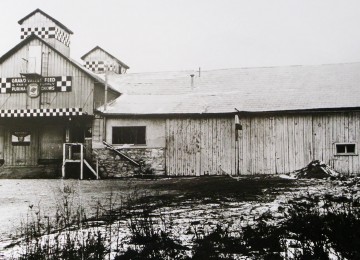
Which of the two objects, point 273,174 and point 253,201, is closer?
point 253,201

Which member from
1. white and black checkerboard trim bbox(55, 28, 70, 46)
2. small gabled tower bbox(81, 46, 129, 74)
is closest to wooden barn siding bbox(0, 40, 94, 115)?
white and black checkerboard trim bbox(55, 28, 70, 46)

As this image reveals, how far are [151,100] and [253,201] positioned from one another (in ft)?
44.3

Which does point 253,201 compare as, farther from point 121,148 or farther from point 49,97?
point 49,97

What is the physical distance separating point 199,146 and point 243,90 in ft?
13.4

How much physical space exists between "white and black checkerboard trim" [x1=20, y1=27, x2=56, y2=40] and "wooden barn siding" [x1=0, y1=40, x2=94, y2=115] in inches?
44.4

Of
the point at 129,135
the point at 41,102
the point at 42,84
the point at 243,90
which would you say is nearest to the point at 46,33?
the point at 42,84

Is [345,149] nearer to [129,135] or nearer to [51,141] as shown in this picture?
[129,135]

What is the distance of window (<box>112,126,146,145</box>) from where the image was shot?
899 inches

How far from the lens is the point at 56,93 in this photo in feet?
77.5

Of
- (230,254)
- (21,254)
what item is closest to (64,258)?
(21,254)

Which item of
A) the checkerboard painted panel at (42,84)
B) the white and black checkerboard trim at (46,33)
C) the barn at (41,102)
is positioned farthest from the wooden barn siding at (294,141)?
the white and black checkerboard trim at (46,33)

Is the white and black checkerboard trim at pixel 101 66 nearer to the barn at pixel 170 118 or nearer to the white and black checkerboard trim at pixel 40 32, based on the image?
the barn at pixel 170 118

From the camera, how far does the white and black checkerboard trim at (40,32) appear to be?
984 inches

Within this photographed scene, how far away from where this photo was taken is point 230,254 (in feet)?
21.1
